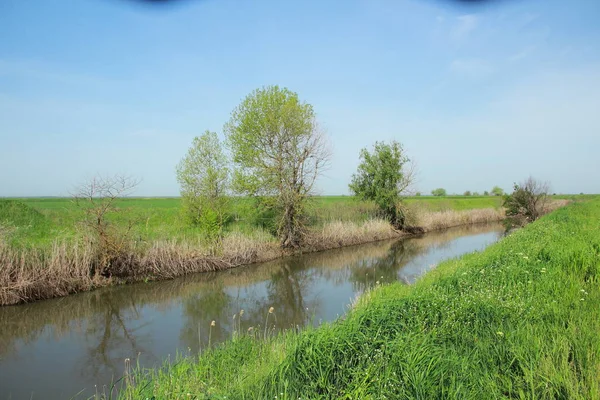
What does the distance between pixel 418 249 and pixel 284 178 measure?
400 inches

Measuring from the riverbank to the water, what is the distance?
0.50 meters

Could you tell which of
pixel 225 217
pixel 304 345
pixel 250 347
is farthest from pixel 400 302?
pixel 225 217

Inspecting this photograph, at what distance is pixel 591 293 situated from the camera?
5949 mm

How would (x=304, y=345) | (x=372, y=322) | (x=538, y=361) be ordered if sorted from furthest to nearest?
(x=372, y=322) < (x=304, y=345) < (x=538, y=361)

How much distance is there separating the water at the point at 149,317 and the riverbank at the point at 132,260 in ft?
1.65

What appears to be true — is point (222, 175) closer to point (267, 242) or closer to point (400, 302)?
point (267, 242)

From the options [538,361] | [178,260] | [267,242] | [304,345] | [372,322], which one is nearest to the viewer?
[538,361]

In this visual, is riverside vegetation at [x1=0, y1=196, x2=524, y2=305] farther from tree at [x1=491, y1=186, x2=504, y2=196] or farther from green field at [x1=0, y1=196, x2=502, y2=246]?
tree at [x1=491, y1=186, x2=504, y2=196]

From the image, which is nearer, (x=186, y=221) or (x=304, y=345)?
(x=304, y=345)

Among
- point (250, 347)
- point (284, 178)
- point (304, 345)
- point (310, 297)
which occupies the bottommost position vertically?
point (310, 297)

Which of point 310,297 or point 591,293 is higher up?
point 591,293

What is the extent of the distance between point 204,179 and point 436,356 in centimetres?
2147

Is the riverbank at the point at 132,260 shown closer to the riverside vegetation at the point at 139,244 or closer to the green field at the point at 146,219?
the riverside vegetation at the point at 139,244

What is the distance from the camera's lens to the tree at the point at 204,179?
22.8m
